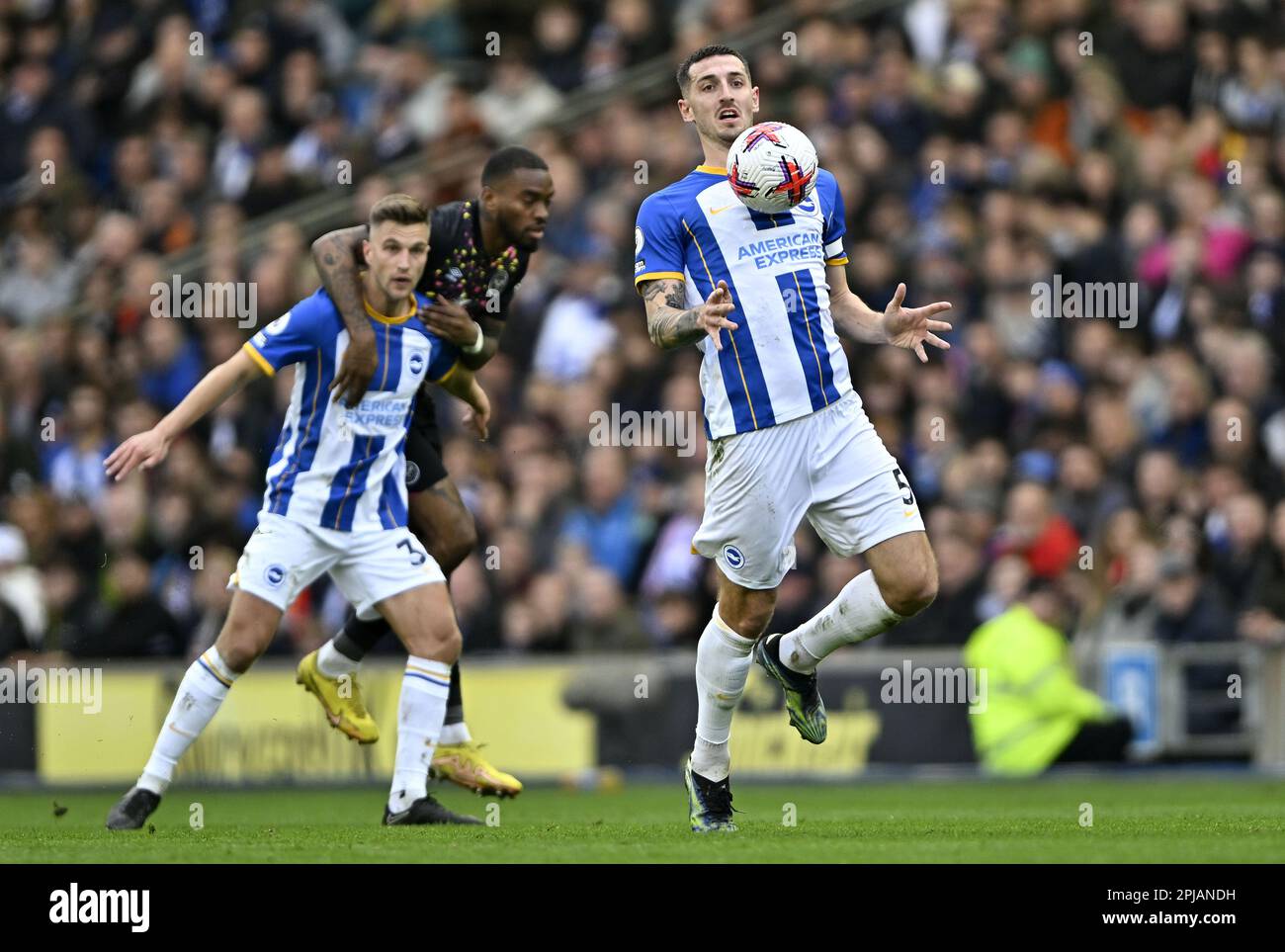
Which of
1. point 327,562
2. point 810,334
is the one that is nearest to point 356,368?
point 327,562

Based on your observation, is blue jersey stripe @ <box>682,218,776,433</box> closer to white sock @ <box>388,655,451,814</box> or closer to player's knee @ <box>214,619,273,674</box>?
white sock @ <box>388,655,451,814</box>

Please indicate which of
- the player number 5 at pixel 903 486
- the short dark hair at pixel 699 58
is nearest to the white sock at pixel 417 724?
the player number 5 at pixel 903 486

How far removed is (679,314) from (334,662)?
2592 mm

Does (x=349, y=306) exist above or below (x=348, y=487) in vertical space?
above

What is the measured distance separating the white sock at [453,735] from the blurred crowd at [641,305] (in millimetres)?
5030

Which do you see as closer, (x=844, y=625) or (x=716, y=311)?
(x=716, y=311)

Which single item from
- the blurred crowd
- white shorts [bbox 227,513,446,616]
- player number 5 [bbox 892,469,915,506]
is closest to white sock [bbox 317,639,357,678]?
white shorts [bbox 227,513,446,616]

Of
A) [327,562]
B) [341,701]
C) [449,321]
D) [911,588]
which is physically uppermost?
[449,321]

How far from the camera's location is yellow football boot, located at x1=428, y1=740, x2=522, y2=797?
9.00 m

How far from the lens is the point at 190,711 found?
343 inches

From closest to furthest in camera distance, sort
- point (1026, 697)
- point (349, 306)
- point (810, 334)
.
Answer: point (810, 334) → point (349, 306) → point (1026, 697)

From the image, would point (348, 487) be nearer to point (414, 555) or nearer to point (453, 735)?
point (414, 555)

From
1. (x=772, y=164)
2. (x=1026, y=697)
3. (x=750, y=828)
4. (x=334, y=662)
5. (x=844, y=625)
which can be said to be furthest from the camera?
(x=1026, y=697)
